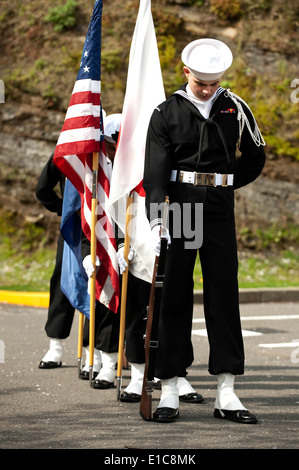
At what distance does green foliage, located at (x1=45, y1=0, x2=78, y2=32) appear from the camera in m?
17.9

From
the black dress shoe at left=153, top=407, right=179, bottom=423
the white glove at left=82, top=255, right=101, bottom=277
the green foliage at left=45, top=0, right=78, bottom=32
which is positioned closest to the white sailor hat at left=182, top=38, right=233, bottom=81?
the white glove at left=82, top=255, right=101, bottom=277

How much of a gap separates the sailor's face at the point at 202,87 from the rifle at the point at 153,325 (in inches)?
26.3

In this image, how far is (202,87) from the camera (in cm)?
563

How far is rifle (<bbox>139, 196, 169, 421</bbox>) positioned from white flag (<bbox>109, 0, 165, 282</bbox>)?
732 mm

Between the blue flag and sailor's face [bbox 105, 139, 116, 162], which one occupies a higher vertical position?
sailor's face [bbox 105, 139, 116, 162]

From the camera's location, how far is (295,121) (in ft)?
56.9

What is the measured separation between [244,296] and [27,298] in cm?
294

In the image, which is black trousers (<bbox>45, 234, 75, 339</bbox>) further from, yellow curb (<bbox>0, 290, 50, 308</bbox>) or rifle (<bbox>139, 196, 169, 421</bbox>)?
yellow curb (<bbox>0, 290, 50, 308</bbox>)

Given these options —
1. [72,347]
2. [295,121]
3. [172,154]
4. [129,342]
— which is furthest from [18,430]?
[295,121]

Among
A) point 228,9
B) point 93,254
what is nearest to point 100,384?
point 93,254

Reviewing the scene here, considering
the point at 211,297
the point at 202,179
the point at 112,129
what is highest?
the point at 112,129

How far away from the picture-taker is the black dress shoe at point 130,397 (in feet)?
20.3

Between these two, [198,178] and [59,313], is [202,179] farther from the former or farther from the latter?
[59,313]

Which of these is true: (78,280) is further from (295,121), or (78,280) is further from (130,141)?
(295,121)
